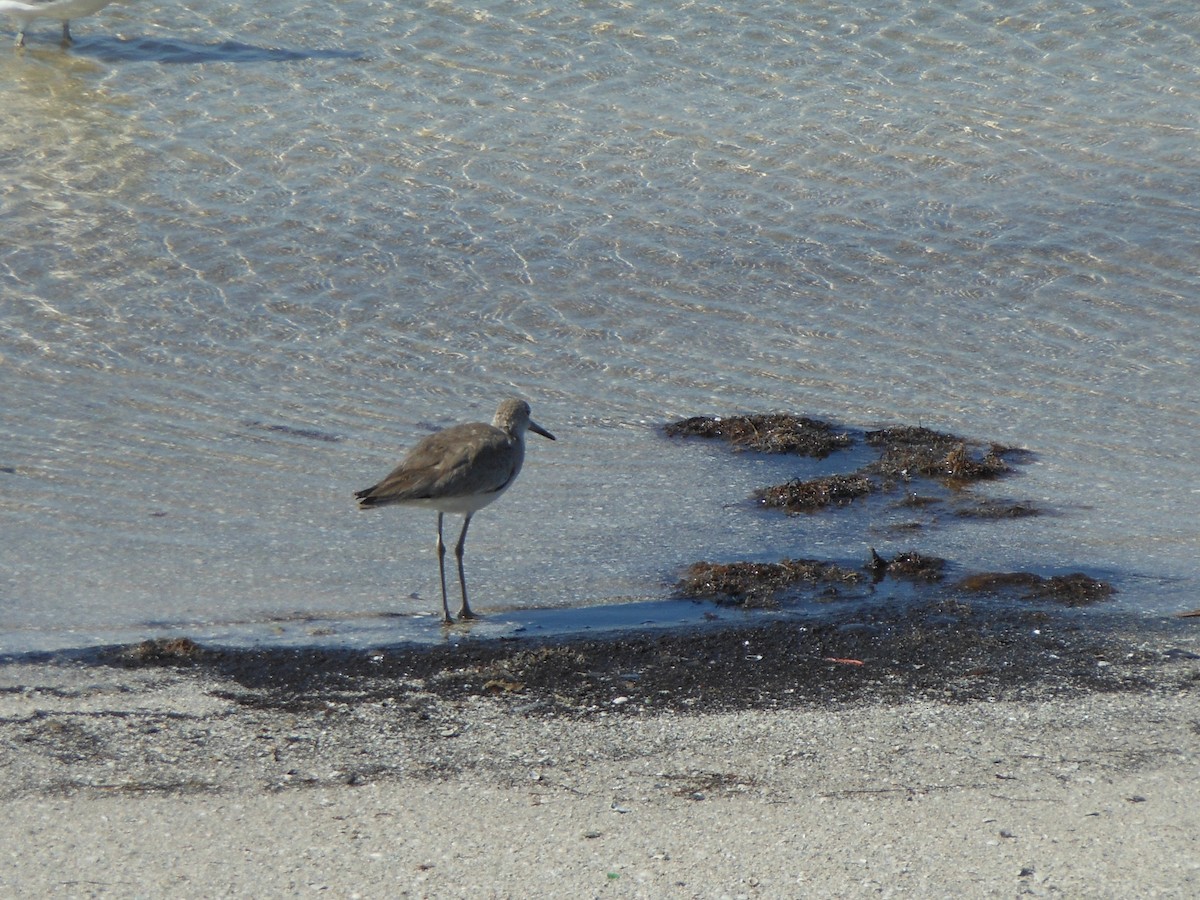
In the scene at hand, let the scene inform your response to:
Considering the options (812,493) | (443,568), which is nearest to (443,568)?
(443,568)

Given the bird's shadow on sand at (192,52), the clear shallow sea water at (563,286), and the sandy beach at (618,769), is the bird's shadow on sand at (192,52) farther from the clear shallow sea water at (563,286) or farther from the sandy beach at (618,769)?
the sandy beach at (618,769)

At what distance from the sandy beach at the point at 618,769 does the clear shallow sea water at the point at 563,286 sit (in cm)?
57

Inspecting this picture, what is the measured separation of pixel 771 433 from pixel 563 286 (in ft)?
8.56

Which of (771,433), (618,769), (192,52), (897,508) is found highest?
(192,52)

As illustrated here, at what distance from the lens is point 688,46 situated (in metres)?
14.6

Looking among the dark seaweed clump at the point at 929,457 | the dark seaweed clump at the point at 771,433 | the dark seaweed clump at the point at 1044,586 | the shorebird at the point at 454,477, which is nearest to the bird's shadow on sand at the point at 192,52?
the dark seaweed clump at the point at 771,433

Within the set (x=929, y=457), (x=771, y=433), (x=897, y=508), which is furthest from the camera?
(x=771, y=433)

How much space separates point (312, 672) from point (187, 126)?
814 centimetres

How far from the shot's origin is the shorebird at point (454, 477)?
21.6ft

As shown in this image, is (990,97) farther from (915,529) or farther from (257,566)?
(257,566)

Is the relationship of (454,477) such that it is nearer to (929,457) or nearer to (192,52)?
(929,457)

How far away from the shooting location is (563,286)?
10.5m

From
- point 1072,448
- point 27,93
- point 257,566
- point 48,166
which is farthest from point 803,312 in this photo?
point 27,93

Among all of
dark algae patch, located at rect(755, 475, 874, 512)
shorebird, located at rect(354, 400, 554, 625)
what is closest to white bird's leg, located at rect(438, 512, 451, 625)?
shorebird, located at rect(354, 400, 554, 625)
